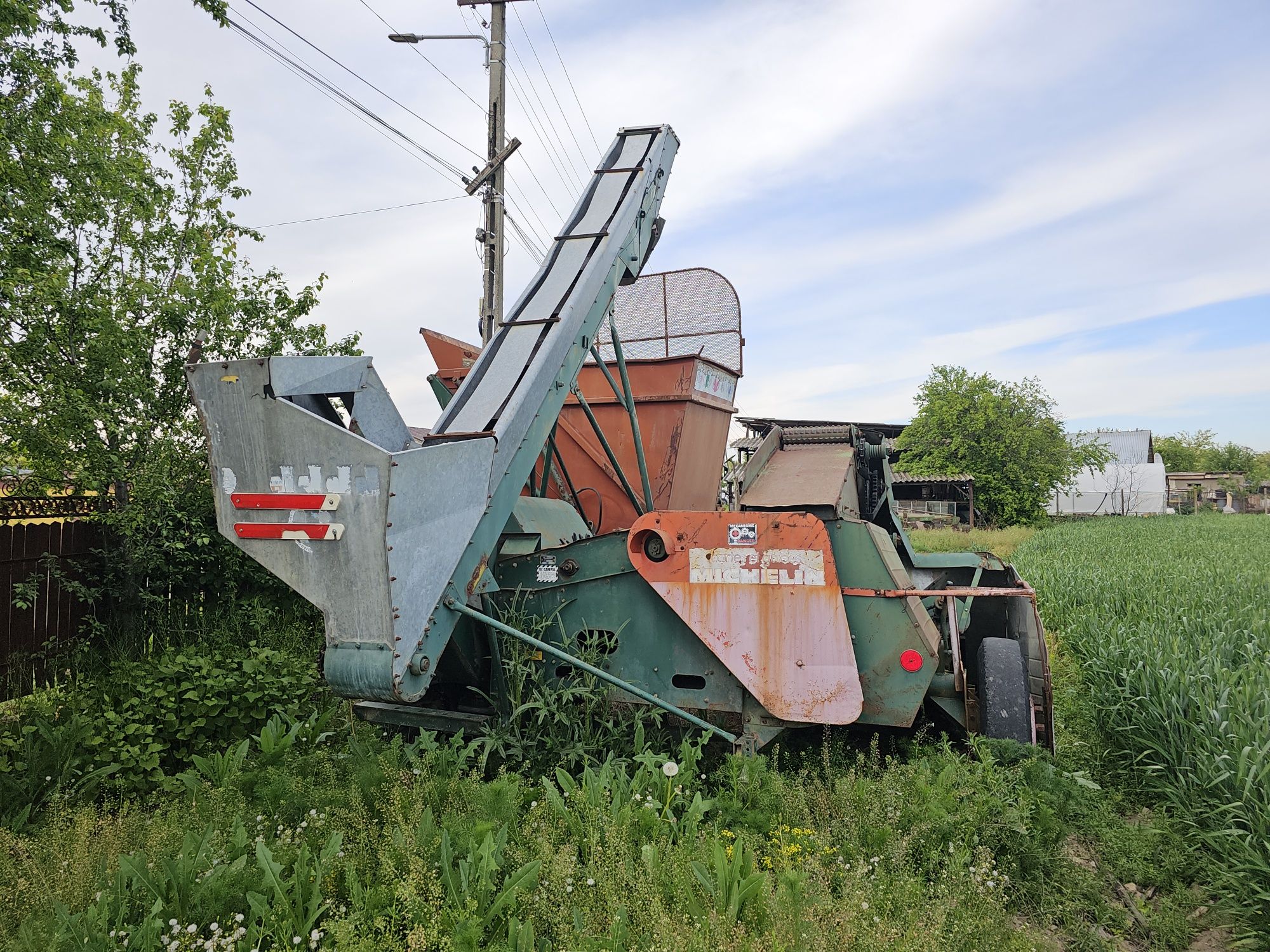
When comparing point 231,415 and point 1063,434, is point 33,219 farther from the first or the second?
point 1063,434

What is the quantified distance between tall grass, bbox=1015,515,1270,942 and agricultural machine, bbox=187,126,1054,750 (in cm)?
84

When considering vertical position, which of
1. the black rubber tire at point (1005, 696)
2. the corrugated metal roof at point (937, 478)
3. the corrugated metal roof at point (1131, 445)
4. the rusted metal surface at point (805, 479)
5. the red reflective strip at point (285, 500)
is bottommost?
the black rubber tire at point (1005, 696)

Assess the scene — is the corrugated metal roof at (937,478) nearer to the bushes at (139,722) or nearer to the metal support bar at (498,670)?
the bushes at (139,722)

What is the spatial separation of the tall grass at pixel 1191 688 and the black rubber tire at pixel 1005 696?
87cm

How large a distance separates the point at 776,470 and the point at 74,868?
13.7ft

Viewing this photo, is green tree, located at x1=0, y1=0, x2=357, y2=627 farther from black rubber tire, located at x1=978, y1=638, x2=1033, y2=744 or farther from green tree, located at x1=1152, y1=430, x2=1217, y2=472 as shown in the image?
green tree, located at x1=1152, y1=430, x2=1217, y2=472

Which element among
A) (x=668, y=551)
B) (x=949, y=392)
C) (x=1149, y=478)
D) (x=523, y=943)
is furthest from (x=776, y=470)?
(x=1149, y=478)

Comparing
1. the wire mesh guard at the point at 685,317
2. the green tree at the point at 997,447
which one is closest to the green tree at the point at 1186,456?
the green tree at the point at 997,447

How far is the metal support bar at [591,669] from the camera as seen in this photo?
326cm

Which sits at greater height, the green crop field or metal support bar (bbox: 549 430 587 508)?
metal support bar (bbox: 549 430 587 508)

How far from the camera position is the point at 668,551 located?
3.68 meters

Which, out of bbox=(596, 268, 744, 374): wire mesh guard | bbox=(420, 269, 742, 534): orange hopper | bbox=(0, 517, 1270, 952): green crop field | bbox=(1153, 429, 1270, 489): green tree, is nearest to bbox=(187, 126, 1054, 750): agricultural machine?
bbox=(0, 517, 1270, 952): green crop field

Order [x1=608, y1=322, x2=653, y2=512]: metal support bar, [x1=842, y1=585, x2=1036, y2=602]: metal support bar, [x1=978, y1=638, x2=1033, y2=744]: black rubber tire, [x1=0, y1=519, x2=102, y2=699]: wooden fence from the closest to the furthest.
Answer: [x1=842, y1=585, x2=1036, y2=602]: metal support bar → [x1=978, y1=638, x2=1033, y2=744]: black rubber tire → [x1=608, y1=322, x2=653, y2=512]: metal support bar → [x1=0, y1=519, x2=102, y2=699]: wooden fence

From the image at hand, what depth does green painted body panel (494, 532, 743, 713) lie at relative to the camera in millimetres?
3732
